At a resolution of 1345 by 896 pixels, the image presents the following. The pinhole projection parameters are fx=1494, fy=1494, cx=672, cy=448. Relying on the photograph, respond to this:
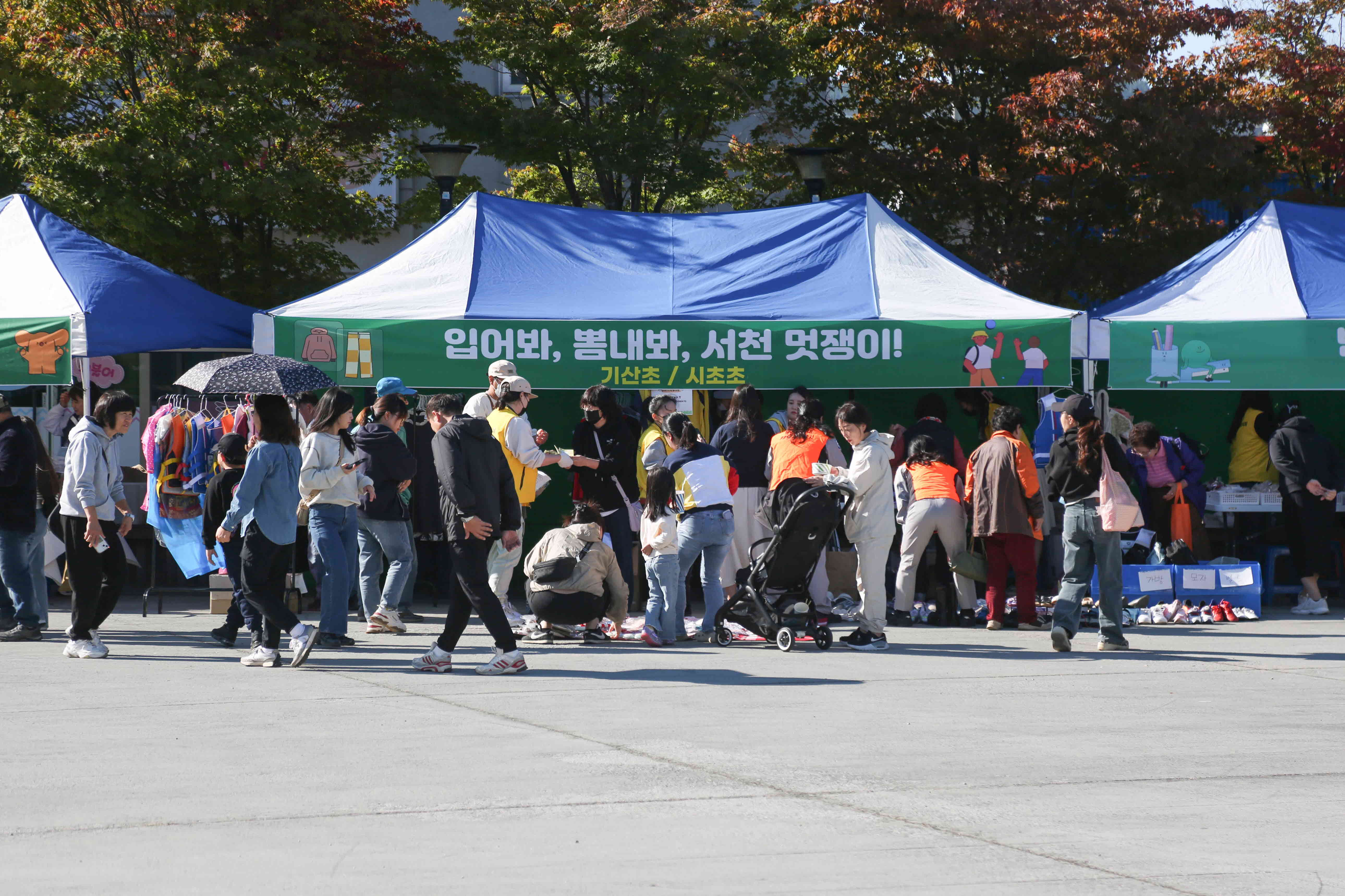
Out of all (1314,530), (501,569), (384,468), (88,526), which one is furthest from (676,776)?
(1314,530)

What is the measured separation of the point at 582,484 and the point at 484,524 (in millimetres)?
3175

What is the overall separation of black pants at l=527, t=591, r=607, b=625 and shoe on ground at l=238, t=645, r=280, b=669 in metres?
1.84

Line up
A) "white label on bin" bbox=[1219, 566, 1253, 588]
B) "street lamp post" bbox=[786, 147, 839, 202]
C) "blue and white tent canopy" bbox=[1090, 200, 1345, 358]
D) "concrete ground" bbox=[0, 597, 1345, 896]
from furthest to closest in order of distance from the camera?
"street lamp post" bbox=[786, 147, 839, 202], "blue and white tent canopy" bbox=[1090, 200, 1345, 358], "white label on bin" bbox=[1219, 566, 1253, 588], "concrete ground" bbox=[0, 597, 1345, 896]

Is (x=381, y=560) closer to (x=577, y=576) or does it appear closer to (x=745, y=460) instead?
(x=577, y=576)

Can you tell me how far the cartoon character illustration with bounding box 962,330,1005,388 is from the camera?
1215 cm

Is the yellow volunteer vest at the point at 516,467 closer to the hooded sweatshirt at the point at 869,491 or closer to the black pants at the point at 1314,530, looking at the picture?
the hooded sweatshirt at the point at 869,491

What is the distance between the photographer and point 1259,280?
43.2 feet

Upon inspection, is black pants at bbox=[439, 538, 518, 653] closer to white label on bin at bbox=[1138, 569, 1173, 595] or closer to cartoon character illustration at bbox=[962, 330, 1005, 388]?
cartoon character illustration at bbox=[962, 330, 1005, 388]

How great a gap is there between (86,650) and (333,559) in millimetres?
1677

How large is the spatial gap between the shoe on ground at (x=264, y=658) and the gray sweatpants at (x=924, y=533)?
4967 millimetres

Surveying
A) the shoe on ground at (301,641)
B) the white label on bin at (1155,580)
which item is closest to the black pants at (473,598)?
the shoe on ground at (301,641)

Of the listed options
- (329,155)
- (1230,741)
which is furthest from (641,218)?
(1230,741)

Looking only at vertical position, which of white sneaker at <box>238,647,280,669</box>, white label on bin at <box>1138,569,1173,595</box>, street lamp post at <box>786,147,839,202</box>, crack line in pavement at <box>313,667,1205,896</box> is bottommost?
crack line in pavement at <box>313,667,1205,896</box>

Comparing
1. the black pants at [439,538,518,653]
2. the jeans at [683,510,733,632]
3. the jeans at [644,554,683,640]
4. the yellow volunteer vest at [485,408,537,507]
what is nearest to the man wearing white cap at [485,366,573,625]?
the yellow volunteer vest at [485,408,537,507]
